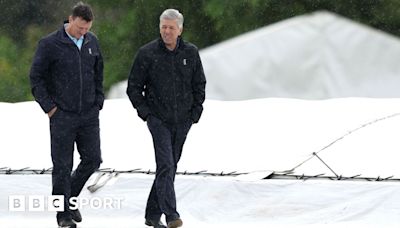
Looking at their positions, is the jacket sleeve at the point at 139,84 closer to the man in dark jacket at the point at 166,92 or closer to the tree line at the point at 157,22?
the man in dark jacket at the point at 166,92

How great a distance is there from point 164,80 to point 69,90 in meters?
0.61

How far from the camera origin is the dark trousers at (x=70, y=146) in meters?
8.76

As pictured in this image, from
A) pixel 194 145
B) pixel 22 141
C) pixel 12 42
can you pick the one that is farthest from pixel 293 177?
pixel 12 42

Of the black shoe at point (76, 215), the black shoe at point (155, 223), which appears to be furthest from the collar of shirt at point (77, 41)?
the black shoe at point (155, 223)

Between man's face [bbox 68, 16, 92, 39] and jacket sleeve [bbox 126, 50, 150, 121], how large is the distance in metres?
0.37

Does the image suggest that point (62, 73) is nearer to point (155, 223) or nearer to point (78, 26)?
point (78, 26)

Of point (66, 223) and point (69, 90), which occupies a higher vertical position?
point (69, 90)

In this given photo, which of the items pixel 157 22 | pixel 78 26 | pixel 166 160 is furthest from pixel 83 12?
pixel 157 22

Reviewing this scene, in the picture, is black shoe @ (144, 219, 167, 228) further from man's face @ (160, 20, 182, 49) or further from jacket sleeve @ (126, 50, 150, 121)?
man's face @ (160, 20, 182, 49)

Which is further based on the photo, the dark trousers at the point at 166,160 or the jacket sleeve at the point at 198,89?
the jacket sleeve at the point at 198,89

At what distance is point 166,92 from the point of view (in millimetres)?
8688

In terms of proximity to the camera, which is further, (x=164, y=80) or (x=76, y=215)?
(x=76, y=215)

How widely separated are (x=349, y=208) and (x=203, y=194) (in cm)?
104

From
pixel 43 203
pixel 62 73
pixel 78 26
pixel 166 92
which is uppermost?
pixel 78 26
